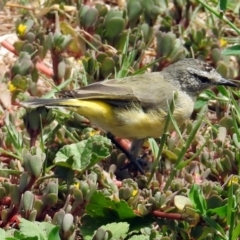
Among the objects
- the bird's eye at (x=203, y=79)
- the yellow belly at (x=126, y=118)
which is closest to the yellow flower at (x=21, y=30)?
the yellow belly at (x=126, y=118)

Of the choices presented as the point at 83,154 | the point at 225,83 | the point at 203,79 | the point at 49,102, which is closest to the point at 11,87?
the point at 49,102

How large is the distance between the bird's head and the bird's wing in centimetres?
17

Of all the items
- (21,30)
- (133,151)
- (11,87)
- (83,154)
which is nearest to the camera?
(83,154)

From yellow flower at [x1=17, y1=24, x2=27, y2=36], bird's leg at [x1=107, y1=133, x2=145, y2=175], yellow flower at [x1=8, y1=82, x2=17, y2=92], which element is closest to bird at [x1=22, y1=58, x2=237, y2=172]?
bird's leg at [x1=107, y1=133, x2=145, y2=175]

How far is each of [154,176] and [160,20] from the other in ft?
7.04

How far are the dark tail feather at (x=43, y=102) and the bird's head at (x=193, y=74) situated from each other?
2.70 feet

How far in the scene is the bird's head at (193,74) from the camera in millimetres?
4766

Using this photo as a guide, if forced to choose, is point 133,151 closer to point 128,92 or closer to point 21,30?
point 128,92

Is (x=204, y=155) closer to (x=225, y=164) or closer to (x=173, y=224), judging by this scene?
(x=225, y=164)

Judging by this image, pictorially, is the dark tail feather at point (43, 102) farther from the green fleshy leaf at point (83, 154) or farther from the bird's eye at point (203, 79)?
the bird's eye at point (203, 79)

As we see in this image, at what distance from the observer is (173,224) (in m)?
3.48

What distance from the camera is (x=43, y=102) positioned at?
4.18 m

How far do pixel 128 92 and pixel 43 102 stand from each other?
58 centimetres

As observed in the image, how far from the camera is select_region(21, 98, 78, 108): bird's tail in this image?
411cm
